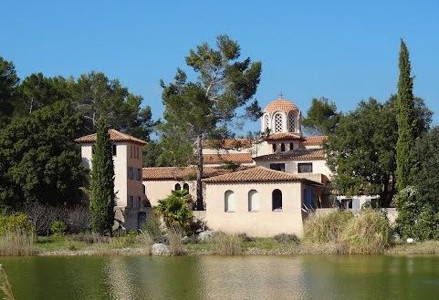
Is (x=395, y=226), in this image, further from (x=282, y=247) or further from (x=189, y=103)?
(x=189, y=103)

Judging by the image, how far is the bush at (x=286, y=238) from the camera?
43938 mm

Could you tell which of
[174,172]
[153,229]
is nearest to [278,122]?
[174,172]

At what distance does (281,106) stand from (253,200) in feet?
72.1

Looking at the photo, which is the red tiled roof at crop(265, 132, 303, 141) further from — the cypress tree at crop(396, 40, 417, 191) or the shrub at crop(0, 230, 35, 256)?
the shrub at crop(0, 230, 35, 256)

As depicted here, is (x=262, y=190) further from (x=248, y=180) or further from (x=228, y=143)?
(x=228, y=143)

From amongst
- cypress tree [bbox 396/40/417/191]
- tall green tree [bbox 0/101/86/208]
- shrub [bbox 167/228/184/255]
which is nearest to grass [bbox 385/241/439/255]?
cypress tree [bbox 396/40/417/191]

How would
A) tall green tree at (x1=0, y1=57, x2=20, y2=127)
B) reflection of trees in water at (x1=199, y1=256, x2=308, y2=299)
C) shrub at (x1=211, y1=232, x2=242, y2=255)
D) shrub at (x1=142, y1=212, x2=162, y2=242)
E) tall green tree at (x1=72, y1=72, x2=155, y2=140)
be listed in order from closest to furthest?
reflection of trees in water at (x1=199, y1=256, x2=308, y2=299)
shrub at (x1=211, y1=232, x2=242, y2=255)
shrub at (x1=142, y1=212, x2=162, y2=242)
tall green tree at (x1=0, y1=57, x2=20, y2=127)
tall green tree at (x1=72, y1=72, x2=155, y2=140)

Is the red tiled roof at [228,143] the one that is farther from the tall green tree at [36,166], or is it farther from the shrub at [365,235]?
the shrub at [365,235]

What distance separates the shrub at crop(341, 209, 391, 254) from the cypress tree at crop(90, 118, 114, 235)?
15233 mm

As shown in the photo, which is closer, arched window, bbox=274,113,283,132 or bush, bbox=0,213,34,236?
bush, bbox=0,213,34,236

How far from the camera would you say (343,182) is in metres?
50.9

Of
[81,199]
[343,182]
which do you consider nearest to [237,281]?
[343,182]

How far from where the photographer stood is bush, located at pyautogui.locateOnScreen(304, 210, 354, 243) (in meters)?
40.4

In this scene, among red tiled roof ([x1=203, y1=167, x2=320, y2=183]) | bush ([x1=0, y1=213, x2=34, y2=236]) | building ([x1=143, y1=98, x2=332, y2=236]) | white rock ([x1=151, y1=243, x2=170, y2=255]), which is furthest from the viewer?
red tiled roof ([x1=203, y1=167, x2=320, y2=183])
